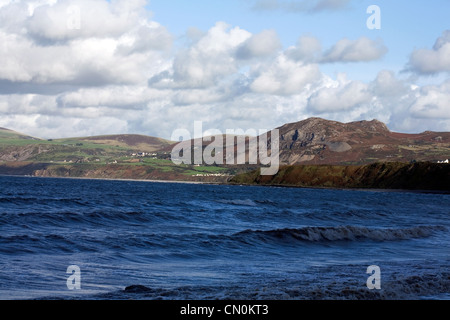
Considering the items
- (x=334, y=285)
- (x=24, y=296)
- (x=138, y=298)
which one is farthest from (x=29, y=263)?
(x=334, y=285)

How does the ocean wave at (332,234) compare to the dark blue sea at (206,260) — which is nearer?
the dark blue sea at (206,260)

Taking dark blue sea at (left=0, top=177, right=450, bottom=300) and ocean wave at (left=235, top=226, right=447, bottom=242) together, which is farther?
ocean wave at (left=235, top=226, right=447, bottom=242)

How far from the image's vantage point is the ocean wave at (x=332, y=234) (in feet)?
110

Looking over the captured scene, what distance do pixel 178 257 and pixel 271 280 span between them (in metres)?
7.17

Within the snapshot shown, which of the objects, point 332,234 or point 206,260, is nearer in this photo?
point 206,260

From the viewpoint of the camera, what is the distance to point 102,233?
3164cm

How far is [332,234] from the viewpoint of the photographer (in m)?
35.2

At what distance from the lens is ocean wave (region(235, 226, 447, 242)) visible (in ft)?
110

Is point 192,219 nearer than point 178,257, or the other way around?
point 178,257
